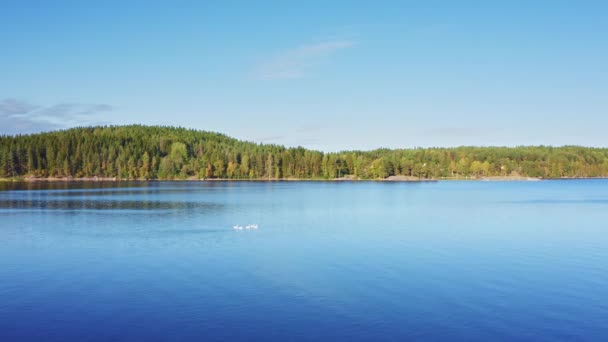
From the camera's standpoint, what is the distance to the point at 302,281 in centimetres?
2534

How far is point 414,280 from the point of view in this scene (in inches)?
1003

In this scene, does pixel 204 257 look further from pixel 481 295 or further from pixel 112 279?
pixel 481 295

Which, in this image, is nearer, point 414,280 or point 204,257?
point 414,280

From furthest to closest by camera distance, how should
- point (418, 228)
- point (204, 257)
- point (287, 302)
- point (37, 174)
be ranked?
point (37, 174) → point (418, 228) → point (204, 257) → point (287, 302)

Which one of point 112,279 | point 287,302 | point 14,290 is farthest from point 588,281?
point 14,290

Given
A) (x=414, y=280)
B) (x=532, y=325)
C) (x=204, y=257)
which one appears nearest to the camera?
(x=532, y=325)

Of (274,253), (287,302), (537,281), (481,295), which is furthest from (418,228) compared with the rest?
(287,302)

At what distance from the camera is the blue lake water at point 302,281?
1850 cm

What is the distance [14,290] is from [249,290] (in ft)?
35.2

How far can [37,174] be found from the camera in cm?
18562

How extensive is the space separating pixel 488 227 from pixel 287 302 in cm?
3154

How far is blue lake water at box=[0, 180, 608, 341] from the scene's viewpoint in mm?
18500

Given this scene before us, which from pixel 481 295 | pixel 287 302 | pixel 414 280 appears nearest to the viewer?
pixel 287 302

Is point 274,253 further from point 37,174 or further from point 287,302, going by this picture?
point 37,174
